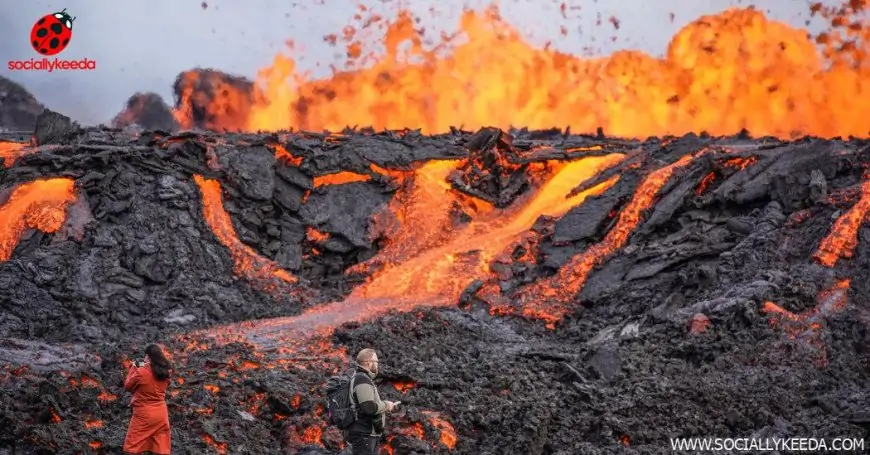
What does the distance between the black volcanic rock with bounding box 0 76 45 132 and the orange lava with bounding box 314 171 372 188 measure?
992 inches

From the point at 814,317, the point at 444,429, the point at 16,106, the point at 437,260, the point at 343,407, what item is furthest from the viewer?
the point at 16,106

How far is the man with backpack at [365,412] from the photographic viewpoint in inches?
370

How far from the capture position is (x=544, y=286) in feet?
68.3

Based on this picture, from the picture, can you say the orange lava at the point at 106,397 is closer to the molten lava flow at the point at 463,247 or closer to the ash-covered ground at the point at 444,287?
the ash-covered ground at the point at 444,287

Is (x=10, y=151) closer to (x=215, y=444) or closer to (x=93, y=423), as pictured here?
(x=93, y=423)

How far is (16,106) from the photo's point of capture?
45.0 metres

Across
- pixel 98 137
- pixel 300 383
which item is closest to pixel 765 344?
pixel 300 383

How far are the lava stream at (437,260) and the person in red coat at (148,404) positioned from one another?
7.34 meters

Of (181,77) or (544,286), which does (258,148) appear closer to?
(544,286)

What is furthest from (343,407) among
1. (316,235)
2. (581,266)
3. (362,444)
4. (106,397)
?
(316,235)

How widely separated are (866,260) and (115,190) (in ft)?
56.9

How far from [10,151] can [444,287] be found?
1215cm

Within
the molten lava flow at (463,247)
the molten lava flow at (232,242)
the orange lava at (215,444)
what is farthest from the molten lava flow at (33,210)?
the orange lava at (215,444)

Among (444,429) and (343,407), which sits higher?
(343,407)
